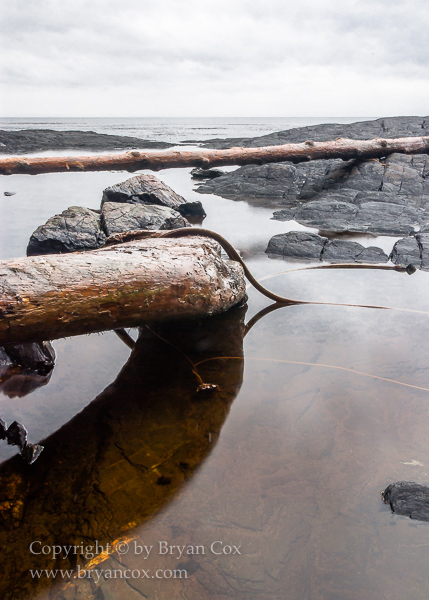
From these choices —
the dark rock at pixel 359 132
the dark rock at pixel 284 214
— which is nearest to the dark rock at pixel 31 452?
the dark rock at pixel 284 214

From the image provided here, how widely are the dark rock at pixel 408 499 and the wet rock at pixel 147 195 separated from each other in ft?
19.9

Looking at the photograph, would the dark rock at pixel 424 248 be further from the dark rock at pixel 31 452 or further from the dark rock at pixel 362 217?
the dark rock at pixel 31 452

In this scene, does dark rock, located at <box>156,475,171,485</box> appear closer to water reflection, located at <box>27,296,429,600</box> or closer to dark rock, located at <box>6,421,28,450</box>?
water reflection, located at <box>27,296,429,600</box>

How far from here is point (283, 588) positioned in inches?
48.2

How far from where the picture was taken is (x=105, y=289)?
2.15m

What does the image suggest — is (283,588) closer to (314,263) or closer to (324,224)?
(314,263)

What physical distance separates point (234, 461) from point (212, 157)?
686cm

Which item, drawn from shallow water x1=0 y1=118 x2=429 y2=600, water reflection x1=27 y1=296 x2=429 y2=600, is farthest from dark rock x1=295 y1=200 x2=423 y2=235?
water reflection x1=27 y1=296 x2=429 y2=600

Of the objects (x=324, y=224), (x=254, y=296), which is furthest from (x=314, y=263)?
(x=324, y=224)

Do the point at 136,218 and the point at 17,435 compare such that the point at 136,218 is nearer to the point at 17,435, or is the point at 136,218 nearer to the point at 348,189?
the point at 17,435

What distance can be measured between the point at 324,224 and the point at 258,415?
4.94 metres

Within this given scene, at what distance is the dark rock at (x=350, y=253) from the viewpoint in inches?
179

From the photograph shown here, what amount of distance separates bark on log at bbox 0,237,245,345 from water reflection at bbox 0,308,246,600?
1.38ft

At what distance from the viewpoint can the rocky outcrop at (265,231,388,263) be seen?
4.59 meters
